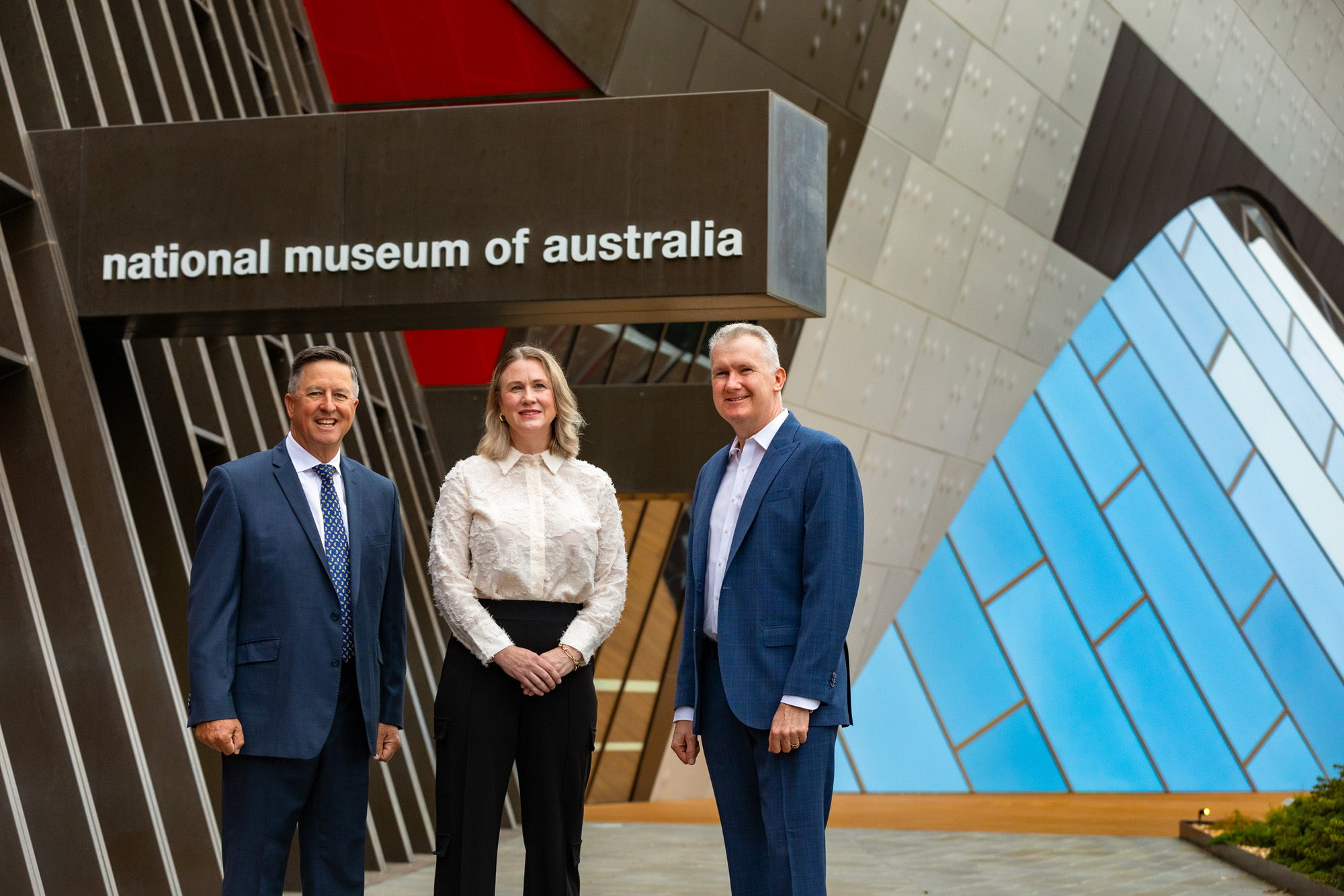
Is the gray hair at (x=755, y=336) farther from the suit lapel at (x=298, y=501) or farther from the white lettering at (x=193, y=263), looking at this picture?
the white lettering at (x=193, y=263)

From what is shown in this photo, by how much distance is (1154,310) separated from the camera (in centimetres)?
1842

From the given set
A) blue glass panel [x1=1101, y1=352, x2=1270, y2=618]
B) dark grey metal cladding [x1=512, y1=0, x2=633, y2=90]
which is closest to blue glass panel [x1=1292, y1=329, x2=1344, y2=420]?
blue glass panel [x1=1101, y1=352, x2=1270, y2=618]

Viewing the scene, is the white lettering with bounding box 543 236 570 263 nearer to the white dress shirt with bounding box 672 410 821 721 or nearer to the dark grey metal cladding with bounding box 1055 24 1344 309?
the white dress shirt with bounding box 672 410 821 721

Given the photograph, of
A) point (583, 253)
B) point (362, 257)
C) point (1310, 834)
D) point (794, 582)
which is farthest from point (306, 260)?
point (1310, 834)

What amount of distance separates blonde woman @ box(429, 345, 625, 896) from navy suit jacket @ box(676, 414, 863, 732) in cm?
54

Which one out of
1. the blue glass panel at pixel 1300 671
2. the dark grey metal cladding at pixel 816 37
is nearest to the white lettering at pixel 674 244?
the dark grey metal cladding at pixel 816 37

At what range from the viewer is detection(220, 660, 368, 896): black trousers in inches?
157

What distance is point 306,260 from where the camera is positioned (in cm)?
632

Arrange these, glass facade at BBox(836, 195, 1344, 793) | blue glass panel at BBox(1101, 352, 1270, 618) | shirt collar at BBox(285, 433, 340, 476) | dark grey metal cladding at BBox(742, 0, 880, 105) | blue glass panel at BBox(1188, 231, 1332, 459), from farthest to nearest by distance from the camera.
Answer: blue glass panel at BBox(1188, 231, 1332, 459) → blue glass panel at BBox(1101, 352, 1270, 618) → glass facade at BBox(836, 195, 1344, 793) → dark grey metal cladding at BBox(742, 0, 880, 105) → shirt collar at BBox(285, 433, 340, 476)

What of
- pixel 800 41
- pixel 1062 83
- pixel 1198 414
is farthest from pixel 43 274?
pixel 1198 414

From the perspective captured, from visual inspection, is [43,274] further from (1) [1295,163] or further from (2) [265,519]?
(1) [1295,163]

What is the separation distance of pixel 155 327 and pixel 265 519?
301cm

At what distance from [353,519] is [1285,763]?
50.1 ft

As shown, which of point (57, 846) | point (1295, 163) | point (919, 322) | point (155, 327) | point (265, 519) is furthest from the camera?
point (1295, 163)
